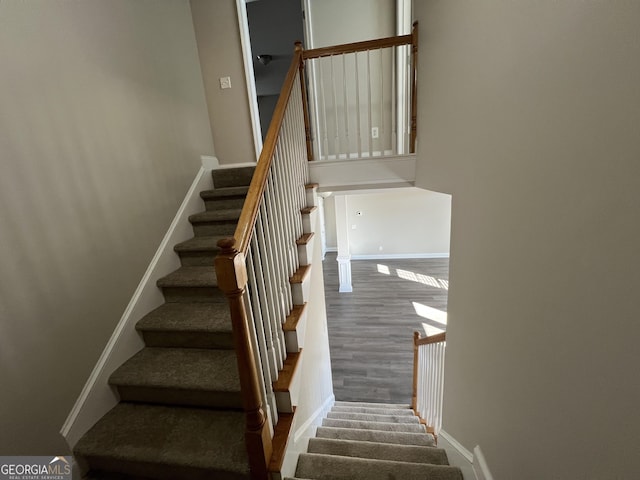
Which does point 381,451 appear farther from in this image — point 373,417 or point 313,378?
point 373,417

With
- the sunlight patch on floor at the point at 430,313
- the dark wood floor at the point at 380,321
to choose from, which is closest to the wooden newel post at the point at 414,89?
the dark wood floor at the point at 380,321

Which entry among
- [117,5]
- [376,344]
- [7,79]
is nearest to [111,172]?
[7,79]

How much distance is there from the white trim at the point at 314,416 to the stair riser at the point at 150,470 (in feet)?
1.45

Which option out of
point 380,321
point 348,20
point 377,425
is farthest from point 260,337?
point 380,321

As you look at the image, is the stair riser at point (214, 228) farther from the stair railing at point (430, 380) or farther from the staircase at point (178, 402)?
the stair railing at point (430, 380)

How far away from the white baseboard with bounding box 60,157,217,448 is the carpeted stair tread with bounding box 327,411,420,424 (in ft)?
6.62

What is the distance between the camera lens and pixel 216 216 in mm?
2359

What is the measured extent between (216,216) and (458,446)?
2.35m

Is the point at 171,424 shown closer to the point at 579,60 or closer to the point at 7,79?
the point at 7,79

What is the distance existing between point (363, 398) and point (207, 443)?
274 centimetres

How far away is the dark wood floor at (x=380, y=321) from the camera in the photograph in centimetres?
374

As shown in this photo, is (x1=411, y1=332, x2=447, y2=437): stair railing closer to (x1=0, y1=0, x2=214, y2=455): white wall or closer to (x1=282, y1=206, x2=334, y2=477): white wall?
(x1=282, y1=206, x2=334, y2=477): white wall

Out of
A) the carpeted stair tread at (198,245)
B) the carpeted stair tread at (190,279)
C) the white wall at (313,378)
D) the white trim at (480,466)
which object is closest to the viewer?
the white trim at (480,466)

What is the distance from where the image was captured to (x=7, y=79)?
4.15ft
